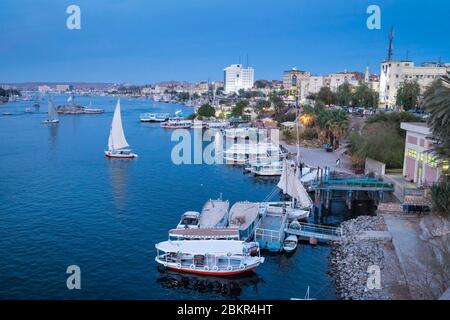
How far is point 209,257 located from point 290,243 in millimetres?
5652

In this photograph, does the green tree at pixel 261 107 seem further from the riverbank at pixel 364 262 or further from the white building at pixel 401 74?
the riverbank at pixel 364 262

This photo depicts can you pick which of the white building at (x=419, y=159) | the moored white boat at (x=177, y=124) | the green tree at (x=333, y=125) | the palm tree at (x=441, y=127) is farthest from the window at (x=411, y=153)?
the moored white boat at (x=177, y=124)

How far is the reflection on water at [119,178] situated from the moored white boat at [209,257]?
11.8 meters

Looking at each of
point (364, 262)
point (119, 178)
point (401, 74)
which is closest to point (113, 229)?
point (364, 262)

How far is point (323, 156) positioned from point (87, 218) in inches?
1189

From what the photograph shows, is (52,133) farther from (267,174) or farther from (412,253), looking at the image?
(412,253)

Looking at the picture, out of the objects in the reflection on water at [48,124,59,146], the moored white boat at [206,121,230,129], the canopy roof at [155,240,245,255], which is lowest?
the canopy roof at [155,240,245,255]

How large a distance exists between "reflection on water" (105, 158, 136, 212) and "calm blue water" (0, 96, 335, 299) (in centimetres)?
10

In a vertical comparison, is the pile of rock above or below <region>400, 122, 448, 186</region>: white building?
below

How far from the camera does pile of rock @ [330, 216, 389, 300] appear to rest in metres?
20.6

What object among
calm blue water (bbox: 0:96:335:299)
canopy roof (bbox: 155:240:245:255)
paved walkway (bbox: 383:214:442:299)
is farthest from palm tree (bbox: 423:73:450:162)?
canopy roof (bbox: 155:240:245:255)

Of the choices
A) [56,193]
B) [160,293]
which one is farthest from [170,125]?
[160,293]

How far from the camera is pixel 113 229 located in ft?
97.6

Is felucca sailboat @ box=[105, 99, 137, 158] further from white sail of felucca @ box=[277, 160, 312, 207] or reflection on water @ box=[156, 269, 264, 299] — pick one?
reflection on water @ box=[156, 269, 264, 299]
